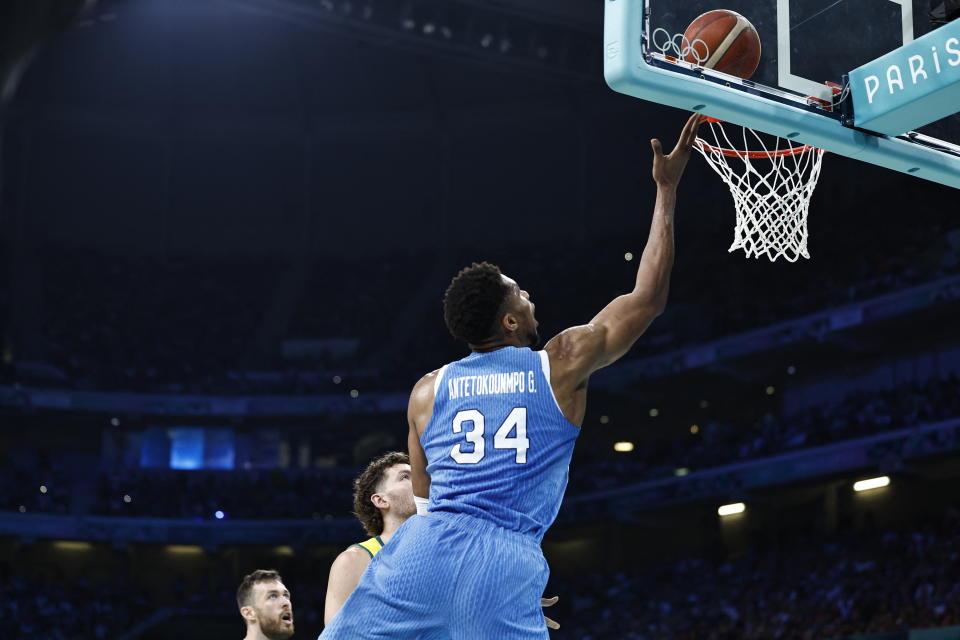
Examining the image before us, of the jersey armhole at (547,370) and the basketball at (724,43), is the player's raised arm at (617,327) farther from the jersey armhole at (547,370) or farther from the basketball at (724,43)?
the basketball at (724,43)

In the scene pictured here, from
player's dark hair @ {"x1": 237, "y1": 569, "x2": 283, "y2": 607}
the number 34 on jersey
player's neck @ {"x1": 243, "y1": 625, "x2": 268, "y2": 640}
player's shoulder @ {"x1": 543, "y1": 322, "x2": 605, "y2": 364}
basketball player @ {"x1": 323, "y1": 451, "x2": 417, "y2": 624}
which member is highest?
player's shoulder @ {"x1": 543, "y1": 322, "x2": 605, "y2": 364}

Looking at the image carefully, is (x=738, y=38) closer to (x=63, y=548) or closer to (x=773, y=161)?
(x=773, y=161)

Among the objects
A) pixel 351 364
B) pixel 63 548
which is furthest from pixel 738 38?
pixel 63 548

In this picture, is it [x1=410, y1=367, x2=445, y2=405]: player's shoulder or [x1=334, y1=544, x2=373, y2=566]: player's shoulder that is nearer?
[x1=410, y1=367, x2=445, y2=405]: player's shoulder

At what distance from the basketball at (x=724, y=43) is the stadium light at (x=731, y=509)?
68.9ft

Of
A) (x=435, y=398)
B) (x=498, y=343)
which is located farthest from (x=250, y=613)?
(x=498, y=343)

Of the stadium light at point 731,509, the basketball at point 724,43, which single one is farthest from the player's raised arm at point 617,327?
the stadium light at point 731,509

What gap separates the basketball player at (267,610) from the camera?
6.34 m

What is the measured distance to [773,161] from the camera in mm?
5910

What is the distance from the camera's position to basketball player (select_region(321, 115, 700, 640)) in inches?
123

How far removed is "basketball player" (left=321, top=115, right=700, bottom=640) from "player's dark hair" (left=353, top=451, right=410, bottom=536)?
1.61 metres

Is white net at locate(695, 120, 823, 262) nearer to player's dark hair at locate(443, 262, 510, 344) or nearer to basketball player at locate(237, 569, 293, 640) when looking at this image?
player's dark hair at locate(443, 262, 510, 344)

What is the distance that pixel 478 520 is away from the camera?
3.24 meters

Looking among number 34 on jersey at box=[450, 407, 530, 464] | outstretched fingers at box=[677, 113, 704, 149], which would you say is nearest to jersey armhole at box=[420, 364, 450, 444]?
number 34 on jersey at box=[450, 407, 530, 464]
